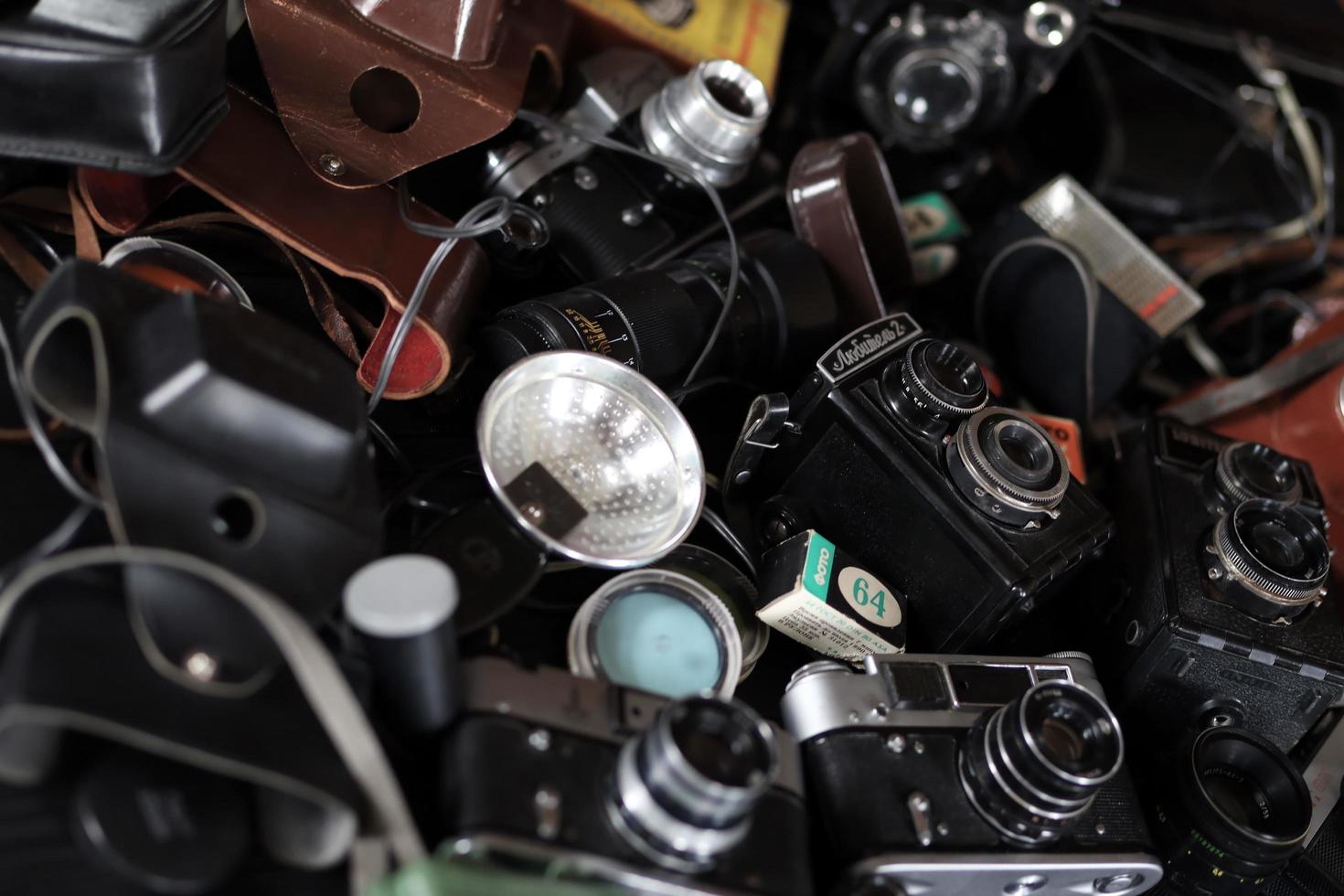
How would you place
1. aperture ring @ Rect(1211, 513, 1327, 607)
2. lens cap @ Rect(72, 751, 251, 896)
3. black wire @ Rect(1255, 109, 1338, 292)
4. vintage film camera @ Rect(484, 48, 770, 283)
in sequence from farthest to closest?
black wire @ Rect(1255, 109, 1338, 292) → vintage film camera @ Rect(484, 48, 770, 283) → aperture ring @ Rect(1211, 513, 1327, 607) → lens cap @ Rect(72, 751, 251, 896)

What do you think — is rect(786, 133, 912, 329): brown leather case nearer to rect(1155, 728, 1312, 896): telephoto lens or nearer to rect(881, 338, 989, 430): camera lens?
rect(881, 338, 989, 430): camera lens

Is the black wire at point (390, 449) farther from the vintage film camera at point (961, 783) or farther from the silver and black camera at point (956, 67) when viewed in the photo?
the silver and black camera at point (956, 67)

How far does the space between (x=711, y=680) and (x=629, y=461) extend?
21cm

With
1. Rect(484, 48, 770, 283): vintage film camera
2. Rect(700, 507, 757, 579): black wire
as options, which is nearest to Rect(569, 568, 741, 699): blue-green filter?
Rect(700, 507, 757, 579): black wire

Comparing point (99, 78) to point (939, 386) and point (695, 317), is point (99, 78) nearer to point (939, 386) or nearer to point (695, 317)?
point (695, 317)

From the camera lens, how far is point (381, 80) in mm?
1184

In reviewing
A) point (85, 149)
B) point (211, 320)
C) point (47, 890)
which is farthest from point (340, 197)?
point (47, 890)

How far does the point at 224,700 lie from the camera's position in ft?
2.52

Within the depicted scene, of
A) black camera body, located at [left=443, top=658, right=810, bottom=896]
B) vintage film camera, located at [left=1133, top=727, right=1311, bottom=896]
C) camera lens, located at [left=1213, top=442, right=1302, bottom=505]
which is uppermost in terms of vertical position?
camera lens, located at [left=1213, top=442, right=1302, bottom=505]

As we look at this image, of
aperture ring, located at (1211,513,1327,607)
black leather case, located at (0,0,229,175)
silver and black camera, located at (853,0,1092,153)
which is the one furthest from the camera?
silver and black camera, located at (853,0,1092,153)

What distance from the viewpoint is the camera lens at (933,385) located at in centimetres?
113

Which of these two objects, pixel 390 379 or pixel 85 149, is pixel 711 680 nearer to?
pixel 390 379

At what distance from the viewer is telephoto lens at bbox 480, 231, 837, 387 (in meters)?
1.12

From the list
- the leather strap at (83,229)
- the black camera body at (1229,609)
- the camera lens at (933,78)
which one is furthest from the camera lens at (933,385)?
the leather strap at (83,229)
